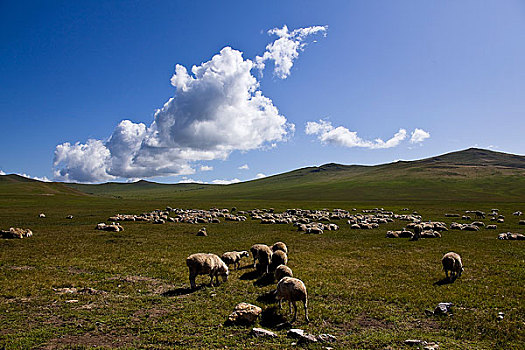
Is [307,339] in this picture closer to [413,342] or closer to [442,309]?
[413,342]

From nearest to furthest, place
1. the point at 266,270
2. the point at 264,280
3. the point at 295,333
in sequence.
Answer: the point at 295,333 → the point at 264,280 → the point at 266,270

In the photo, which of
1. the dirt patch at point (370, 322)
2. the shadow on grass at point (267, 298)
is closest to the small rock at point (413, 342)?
the dirt patch at point (370, 322)

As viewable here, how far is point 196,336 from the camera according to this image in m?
10.4

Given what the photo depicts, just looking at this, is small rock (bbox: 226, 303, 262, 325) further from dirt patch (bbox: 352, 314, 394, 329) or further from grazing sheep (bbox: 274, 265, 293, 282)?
dirt patch (bbox: 352, 314, 394, 329)

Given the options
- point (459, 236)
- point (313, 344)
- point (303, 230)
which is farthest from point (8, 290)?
point (459, 236)

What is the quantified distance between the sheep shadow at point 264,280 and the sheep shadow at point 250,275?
0.63m

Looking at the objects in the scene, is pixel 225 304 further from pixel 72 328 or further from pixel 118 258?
Answer: pixel 118 258

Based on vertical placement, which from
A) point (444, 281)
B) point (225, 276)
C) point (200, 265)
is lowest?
point (444, 281)

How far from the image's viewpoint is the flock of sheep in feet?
39.1

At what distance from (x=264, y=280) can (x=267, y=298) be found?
325cm

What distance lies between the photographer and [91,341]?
392 inches

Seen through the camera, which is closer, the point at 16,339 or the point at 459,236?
the point at 16,339

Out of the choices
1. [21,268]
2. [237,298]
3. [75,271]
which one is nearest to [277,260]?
[237,298]

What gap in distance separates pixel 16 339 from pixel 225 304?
26.7 feet
